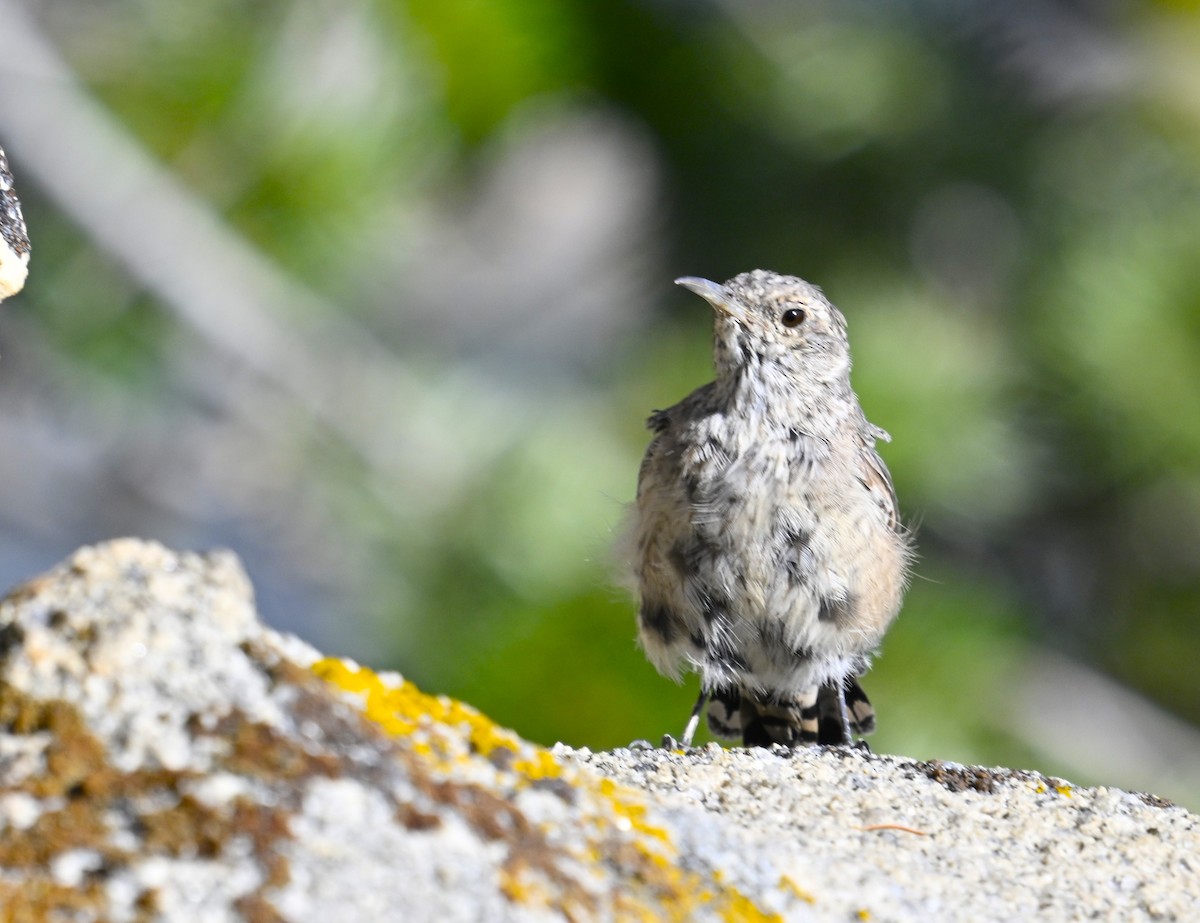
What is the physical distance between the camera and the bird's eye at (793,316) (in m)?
→ 5.19

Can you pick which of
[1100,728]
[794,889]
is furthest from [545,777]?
[1100,728]

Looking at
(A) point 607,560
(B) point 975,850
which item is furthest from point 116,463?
(B) point 975,850

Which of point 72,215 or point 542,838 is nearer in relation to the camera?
point 542,838

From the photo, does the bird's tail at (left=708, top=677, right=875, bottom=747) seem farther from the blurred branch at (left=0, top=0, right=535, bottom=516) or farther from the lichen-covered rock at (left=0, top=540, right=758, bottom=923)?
the lichen-covered rock at (left=0, top=540, right=758, bottom=923)

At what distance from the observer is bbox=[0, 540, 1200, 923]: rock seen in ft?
6.27

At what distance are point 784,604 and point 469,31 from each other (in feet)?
9.96

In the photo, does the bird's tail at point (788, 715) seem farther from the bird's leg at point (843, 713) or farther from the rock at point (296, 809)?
the rock at point (296, 809)

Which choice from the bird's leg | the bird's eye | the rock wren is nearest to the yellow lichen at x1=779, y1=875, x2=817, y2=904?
the rock wren

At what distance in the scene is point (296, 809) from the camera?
6.54ft

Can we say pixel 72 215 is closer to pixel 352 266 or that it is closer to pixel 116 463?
pixel 352 266

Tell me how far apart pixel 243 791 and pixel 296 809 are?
0.08m

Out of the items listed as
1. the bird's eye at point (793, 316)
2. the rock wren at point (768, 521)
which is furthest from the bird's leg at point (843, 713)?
the bird's eye at point (793, 316)

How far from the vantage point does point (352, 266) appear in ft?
20.1

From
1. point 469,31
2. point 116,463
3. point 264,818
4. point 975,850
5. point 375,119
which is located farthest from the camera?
point 116,463
